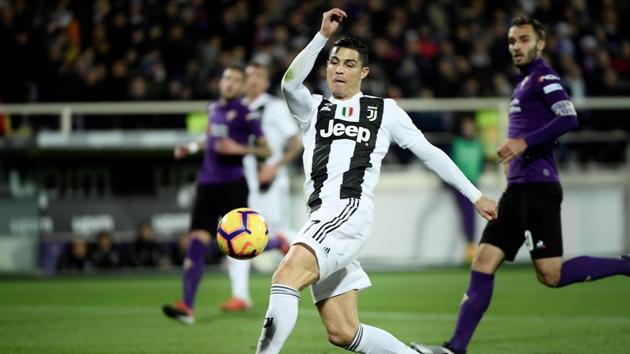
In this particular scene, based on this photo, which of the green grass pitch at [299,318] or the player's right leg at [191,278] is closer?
the green grass pitch at [299,318]

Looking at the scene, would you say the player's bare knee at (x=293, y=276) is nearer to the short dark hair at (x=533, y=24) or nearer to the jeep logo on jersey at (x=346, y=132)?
the jeep logo on jersey at (x=346, y=132)

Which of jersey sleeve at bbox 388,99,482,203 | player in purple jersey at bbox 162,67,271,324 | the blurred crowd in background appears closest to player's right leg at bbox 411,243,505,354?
jersey sleeve at bbox 388,99,482,203

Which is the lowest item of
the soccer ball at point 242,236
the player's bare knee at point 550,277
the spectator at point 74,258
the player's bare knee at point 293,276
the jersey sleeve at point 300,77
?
the spectator at point 74,258

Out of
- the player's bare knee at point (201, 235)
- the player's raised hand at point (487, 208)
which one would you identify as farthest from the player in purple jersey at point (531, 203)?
the player's bare knee at point (201, 235)

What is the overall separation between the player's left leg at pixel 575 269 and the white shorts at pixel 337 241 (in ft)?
6.05

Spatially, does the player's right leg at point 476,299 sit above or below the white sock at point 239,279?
above

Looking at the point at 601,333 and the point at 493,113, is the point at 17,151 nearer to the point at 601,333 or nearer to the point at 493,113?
the point at 493,113

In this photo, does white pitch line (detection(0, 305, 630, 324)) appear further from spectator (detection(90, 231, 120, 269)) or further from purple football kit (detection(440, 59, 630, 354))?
spectator (detection(90, 231, 120, 269))

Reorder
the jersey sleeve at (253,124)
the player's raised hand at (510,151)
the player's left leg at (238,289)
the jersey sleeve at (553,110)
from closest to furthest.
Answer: the player's raised hand at (510,151) → the jersey sleeve at (553,110) → the jersey sleeve at (253,124) → the player's left leg at (238,289)

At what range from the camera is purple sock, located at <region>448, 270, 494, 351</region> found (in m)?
7.00

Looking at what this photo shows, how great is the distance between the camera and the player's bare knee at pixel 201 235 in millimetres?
9540

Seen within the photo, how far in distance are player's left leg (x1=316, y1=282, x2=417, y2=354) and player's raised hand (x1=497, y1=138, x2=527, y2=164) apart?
1596 millimetres

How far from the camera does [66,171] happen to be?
14.8m

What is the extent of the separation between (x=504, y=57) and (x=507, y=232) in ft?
38.7
